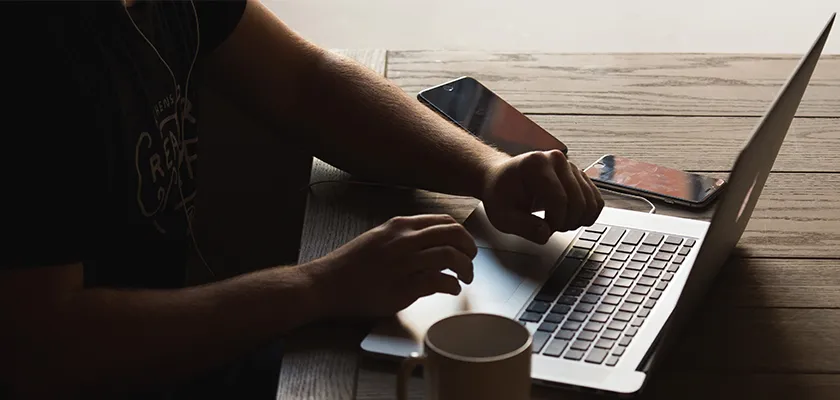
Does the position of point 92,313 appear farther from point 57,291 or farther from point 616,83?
point 616,83

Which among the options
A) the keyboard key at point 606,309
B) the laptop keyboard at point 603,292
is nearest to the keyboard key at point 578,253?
the laptop keyboard at point 603,292

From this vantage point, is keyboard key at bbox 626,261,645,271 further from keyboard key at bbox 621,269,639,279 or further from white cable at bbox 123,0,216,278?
white cable at bbox 123,0,216,278

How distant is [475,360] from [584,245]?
413 mm

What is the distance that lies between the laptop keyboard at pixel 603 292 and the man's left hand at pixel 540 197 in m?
0.03

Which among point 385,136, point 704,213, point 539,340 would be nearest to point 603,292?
point 539,340

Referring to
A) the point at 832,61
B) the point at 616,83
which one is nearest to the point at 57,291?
the point at 616,83

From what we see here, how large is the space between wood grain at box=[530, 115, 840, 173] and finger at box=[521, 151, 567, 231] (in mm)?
145

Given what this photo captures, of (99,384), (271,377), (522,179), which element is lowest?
(271,377)

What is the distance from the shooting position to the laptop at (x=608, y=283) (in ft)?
2.62

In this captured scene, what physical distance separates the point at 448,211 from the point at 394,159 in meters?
0.11

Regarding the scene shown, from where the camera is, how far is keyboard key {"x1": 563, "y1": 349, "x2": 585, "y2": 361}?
2.69 feet

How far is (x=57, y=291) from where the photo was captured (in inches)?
33.9

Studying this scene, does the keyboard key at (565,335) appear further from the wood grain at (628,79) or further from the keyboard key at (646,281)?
the wood grain at (628,79)

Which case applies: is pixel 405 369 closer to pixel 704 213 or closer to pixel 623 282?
pixel 623 282
